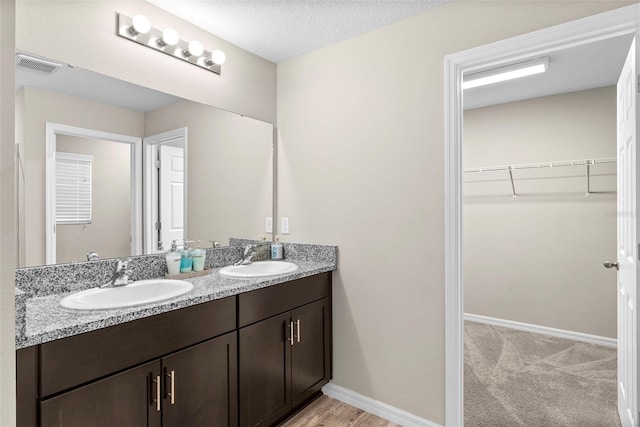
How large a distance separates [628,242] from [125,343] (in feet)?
7.39

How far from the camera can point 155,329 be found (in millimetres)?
1351

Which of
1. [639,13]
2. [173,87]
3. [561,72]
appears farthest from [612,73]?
[173,87]

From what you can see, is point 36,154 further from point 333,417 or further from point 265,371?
point 333,417

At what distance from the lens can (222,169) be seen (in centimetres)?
238

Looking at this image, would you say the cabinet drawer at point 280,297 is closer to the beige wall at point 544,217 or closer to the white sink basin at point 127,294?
the white sink basin at point 127,294

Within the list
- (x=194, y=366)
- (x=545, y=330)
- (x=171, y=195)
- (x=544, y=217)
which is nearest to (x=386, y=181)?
(x=171, y=195)

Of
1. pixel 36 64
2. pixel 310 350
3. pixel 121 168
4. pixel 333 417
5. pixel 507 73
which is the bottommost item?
pixel 333 417

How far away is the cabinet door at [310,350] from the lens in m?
2.04

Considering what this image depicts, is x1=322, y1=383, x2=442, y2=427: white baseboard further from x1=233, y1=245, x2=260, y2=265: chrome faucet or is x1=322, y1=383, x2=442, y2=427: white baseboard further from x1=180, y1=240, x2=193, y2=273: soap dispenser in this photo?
x1=180, y1=240, x2=193, y2=273: soap dispenser

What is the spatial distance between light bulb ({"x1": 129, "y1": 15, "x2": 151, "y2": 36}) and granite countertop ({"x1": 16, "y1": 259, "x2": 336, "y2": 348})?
1324 mm

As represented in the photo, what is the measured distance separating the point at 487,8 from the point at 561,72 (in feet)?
5.19

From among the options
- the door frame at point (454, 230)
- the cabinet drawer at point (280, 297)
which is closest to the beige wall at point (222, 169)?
the cabinet drawer at point (280, 297)

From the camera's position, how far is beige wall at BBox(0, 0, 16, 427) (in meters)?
0.59

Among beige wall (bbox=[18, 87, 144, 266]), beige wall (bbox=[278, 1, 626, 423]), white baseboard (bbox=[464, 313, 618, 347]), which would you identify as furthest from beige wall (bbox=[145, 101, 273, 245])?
white baseboard (bbox=[464, 313, 618, 347])
